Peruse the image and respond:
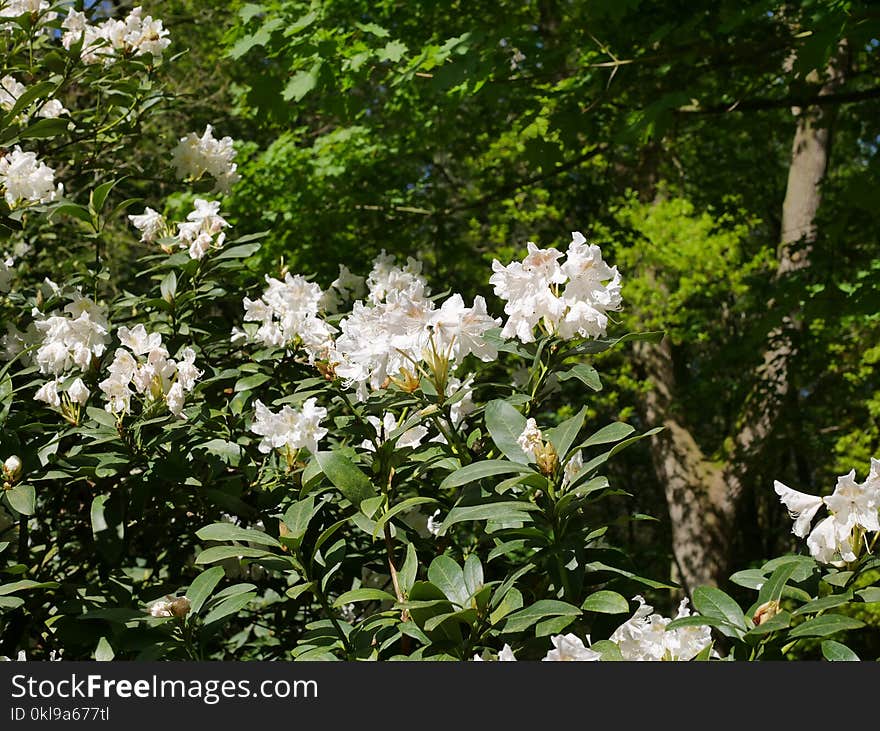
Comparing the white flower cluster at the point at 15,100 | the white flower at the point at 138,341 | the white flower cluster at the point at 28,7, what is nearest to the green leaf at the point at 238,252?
the white flower at the point at 138,341

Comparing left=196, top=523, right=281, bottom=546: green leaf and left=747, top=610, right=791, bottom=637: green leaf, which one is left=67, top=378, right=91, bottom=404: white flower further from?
left=747, top=610, right=791, bottom=637: green leaf

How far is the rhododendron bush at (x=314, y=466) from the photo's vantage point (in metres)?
1.63

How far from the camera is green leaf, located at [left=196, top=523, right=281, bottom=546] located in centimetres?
177

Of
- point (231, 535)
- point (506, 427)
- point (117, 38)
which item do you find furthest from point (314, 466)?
point (117, 38)

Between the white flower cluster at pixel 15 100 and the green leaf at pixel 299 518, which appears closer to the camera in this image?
the green leaf at pixel 299 518

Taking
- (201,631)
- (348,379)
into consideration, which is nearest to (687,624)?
(348,379)

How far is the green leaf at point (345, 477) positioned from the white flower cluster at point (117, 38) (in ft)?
6.33

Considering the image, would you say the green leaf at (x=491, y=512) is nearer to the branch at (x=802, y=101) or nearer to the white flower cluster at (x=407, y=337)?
the white flower cluster at (x=407, y=337)

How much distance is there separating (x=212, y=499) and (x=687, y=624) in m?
1.14

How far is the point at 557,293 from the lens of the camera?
182cm

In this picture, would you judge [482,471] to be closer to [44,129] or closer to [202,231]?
[202,231]

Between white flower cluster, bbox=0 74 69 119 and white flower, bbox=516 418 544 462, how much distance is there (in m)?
2.11

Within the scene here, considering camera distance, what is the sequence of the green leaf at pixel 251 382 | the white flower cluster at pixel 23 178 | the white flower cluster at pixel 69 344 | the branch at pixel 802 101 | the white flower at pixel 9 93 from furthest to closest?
the branch at pixel 802 101
the white flower at pixel 9 93
the white flower cluster at pixel 23 178
the green leaf at pixel 251 382
the white flower cluster at pixel 69 344

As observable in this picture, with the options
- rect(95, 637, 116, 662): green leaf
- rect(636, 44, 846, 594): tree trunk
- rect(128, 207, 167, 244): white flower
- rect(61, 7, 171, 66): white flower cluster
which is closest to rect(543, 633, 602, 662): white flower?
rect(95, 637, 116, 662): green leaf
